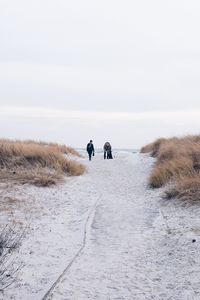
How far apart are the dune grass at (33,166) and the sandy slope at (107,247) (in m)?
1.42

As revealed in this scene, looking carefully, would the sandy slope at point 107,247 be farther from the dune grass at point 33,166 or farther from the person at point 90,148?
the person at point 90,148

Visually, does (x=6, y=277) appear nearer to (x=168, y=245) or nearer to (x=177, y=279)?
(x=177, y=279)

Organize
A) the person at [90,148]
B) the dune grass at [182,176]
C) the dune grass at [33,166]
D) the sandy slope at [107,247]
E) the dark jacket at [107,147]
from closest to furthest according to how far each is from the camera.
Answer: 1. the sandy slope at [107,247]
2. the dune grass at [182,176]
3. the dune grass at [33,166]
4. the person at [90,148]
5. the dark jacket at [107,147]

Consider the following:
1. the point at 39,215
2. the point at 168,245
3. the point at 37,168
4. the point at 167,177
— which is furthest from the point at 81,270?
the point at 37,168

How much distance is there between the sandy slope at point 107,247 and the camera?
6871mm

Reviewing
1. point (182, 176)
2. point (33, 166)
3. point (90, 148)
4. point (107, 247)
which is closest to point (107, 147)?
point (90, 148)

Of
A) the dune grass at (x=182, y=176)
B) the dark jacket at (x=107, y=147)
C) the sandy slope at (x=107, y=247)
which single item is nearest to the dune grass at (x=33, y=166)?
the sandy slope at (x=107, y=247)

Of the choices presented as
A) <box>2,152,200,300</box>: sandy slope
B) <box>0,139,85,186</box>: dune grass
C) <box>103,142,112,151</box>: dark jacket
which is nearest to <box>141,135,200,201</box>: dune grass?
<box>2,152,200,300</box>: sandy slope

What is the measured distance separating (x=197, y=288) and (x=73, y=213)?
6.78 meters

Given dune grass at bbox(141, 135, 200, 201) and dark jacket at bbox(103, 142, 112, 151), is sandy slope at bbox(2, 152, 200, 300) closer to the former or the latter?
dune grass at bbox(141, 135, 200, 201)

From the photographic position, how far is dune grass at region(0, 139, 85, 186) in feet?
58.0

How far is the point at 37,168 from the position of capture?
19.8 meters

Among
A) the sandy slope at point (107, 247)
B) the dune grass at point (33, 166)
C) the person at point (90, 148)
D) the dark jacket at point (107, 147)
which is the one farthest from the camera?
the dark jacket at point (107, 147)

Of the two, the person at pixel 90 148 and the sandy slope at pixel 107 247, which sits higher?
the person at pixel 90 148
